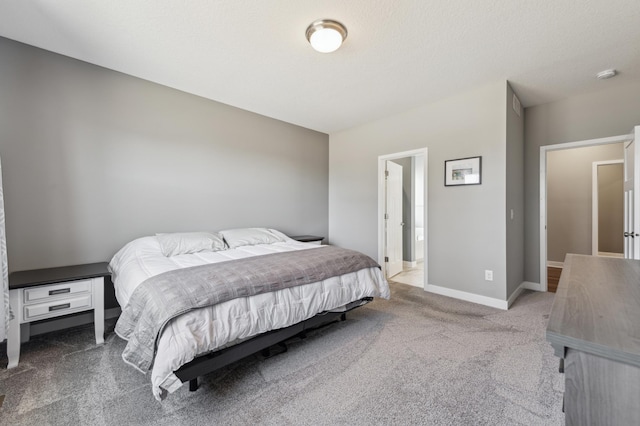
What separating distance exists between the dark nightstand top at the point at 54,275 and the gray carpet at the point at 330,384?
23.8 inches

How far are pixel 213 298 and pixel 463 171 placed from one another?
124 inches

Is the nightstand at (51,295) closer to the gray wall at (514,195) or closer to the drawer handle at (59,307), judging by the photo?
the drawer handle at (59,307)

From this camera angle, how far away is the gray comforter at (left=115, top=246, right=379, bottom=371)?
150cm

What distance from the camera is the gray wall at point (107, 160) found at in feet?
7.79

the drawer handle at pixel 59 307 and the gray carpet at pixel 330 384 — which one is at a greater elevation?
the drawer handle at pixel 59 307

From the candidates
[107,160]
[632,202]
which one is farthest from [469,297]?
[107,160]

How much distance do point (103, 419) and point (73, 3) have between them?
2687mm

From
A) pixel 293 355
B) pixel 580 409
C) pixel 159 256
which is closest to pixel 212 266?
pixel 159 256

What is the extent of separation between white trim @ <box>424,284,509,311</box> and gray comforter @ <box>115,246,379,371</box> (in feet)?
6.18

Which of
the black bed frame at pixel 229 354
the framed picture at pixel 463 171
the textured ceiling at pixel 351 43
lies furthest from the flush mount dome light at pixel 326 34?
the black bed frame at pixel 229 354

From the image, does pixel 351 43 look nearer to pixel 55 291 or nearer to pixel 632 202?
pixel 55 291

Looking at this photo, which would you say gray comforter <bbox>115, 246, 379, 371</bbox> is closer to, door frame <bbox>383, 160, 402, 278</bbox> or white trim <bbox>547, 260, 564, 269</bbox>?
door frame <bbox>383, 160, 402, 278</bbox>

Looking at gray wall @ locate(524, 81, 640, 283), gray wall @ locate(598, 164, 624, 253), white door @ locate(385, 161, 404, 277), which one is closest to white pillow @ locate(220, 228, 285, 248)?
white door @ locate(385, 161, 404, 277)

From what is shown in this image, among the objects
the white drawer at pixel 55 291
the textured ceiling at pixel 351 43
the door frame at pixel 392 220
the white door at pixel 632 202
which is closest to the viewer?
the textured ceiling at pixel 351 43
